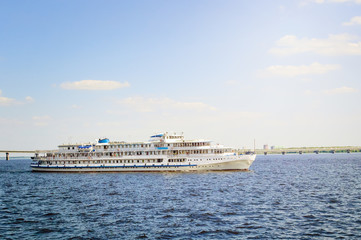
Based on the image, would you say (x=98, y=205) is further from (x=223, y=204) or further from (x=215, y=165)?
(x=215, y=165)

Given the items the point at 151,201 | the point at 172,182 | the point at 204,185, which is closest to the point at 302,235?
the point at 151,201

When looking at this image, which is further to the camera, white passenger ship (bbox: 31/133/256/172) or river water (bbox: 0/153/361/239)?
white passenger ship (bbox: 31/133/256/172)

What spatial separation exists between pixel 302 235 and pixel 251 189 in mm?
23558

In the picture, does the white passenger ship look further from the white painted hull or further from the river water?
the river water

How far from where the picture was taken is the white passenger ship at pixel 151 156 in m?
71.6

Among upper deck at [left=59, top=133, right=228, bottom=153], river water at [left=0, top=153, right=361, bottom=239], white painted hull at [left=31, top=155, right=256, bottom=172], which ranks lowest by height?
river water at [left=0, top=153, right=361, bottom=239]

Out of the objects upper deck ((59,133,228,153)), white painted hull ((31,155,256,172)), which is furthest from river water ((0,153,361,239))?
upper deck ((59,133,228,153))

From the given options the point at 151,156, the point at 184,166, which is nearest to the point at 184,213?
the point at 184,166

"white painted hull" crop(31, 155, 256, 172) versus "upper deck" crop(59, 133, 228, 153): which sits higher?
"upper deck" crop(59, 133, 228, 153)

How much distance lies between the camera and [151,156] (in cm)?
7456

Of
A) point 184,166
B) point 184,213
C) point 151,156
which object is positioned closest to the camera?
point 184,213

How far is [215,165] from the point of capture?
2817 inches

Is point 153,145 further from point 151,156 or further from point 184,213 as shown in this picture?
point 184,213

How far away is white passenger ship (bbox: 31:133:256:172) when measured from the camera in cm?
7156
